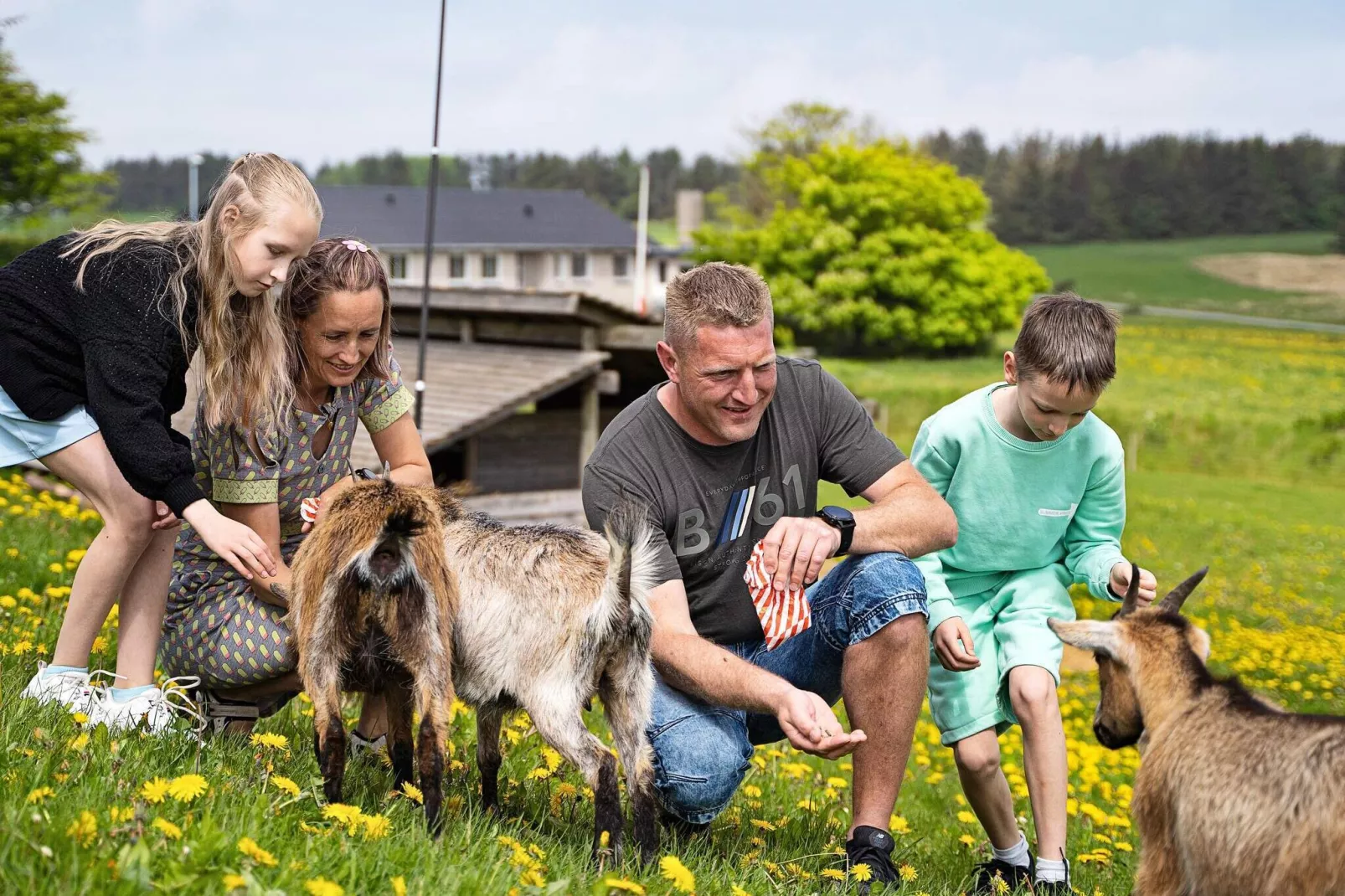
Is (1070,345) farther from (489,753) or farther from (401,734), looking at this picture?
(401,734)

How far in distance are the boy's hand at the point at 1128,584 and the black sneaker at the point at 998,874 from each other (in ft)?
3.33

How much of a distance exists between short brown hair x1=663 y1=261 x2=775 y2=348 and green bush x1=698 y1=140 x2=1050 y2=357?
55.0 meters

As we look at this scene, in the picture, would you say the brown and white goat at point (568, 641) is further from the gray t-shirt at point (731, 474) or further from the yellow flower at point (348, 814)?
the yellow flower at point (348, 814)

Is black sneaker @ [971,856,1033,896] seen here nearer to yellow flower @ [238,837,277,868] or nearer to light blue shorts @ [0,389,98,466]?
yellow flower @ [238,837,277,868]

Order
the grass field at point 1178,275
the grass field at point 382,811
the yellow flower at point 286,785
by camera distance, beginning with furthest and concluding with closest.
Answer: the grass field at point 1178,275, the yellow flower at point 286,785, the grass field at point 382,811

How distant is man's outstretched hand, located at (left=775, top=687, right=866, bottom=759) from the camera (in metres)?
3.10

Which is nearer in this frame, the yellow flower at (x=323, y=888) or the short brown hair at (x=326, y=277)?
the yellow flower at (x=323, y=888)

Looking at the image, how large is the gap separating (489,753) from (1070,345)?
92.4 inches

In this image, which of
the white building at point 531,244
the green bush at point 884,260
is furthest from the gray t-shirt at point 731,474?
the white building at point 531,244

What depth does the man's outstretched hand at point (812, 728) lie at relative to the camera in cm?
310

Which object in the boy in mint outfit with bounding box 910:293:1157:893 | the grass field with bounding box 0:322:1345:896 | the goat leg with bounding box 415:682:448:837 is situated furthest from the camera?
the boy in mint outfit with bounding box 910:293:1157:893

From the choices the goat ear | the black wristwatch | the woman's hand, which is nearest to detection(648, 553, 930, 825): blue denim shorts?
the black wristwatch

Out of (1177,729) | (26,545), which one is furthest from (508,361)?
(1177,729)

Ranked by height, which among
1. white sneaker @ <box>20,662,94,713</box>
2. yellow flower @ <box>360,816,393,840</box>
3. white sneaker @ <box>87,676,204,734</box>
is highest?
yellow flower @ <box>360,816,393,840</box>
